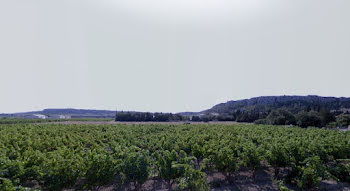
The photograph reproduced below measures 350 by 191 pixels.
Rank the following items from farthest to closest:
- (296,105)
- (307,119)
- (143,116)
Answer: (296,105), (143,116), (307,119)

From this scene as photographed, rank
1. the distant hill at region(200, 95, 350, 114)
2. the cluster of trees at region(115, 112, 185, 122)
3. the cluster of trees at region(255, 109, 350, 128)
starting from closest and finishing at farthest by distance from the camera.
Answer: the cluster of trees at region(255, 109, 350, 128) < the cluster of trees at region(115, 112, 185, 122) < the distant hill at region(200, 95, 350, 114)

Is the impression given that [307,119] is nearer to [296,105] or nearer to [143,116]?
[143,116]

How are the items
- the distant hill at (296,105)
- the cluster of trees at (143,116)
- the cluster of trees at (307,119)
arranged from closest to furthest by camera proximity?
the cluster of trees at (307,119), the cluster of trees at (143,116), the distant hill at (296,105)

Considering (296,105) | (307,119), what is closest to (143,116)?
(307,119)

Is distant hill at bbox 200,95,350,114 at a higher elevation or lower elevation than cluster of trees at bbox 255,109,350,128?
higher

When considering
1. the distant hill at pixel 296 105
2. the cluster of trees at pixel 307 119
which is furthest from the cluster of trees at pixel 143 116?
the distant hill at pixel 296 105

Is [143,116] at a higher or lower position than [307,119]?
lower

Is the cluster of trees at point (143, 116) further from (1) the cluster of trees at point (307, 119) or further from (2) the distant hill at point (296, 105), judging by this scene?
(2) the distant hill at point (296, 105)

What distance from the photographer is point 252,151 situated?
1052cm

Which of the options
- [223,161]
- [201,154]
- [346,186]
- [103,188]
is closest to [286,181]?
[346,186]

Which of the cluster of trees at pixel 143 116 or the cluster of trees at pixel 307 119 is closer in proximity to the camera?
the cluster of trees at pixel 307 119

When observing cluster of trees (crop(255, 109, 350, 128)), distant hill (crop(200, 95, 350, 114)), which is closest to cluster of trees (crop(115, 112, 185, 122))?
cluster of trees (crop(255, 109, 350, 128))

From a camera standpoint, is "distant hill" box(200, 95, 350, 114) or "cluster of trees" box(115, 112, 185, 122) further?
"distant hill" box(200, 95, 350, 114)

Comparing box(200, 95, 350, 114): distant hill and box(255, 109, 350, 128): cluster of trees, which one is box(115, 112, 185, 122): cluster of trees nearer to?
box(255, 109, 350, 128): cluster of trees
